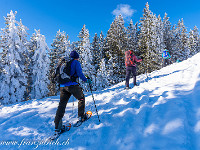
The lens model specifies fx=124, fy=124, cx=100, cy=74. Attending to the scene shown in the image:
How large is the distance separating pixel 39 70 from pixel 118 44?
16.8 metres

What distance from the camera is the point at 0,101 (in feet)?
56.9

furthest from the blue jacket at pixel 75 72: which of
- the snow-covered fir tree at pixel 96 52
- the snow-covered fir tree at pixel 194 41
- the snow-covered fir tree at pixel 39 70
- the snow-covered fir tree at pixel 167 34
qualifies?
the snow-covered fir tree at pixel 194 41

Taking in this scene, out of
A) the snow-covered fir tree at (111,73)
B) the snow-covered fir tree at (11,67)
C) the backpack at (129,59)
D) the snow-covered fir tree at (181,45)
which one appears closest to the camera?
the backpack at (129,59)

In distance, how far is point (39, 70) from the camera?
20500 millimetres

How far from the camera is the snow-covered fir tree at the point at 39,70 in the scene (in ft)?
65.7

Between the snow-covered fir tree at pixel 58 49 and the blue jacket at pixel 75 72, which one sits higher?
the snow-covered fir tree at pixel 58 49

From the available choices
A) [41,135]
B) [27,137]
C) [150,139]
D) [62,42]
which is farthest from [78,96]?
[62,42]

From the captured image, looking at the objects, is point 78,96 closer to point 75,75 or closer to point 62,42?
point 75,75

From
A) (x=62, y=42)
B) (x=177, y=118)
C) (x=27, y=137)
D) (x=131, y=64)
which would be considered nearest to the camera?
(x=177, y=118)

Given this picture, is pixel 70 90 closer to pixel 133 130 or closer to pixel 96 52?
pixel 133 130

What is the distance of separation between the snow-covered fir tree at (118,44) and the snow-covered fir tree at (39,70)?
1299 cm

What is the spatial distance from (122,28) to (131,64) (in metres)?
23.6

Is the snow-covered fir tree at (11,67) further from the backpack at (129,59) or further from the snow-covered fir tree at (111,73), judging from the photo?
the backpack at (129,59)

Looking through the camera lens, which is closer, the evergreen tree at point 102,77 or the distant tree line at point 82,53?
the distant tree line at point 82,53
